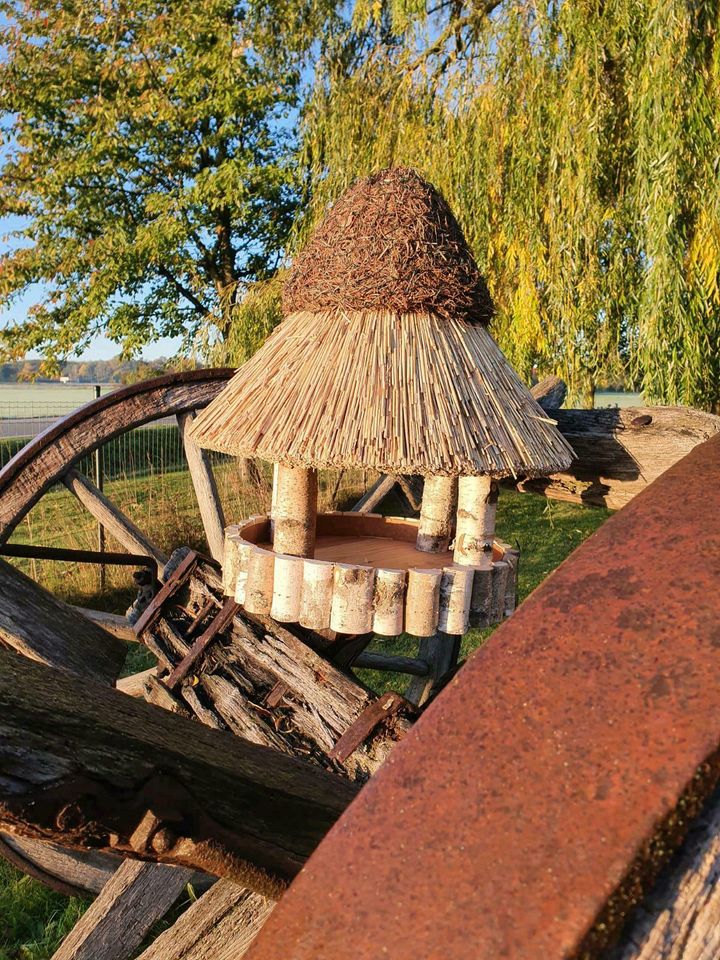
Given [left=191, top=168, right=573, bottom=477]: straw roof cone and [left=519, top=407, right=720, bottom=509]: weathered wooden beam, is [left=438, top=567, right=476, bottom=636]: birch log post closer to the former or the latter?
[left=191, top=168, right=573, bottom=477]: straw roof cone

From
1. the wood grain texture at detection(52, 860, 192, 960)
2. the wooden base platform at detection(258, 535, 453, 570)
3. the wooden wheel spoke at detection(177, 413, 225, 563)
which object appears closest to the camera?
the wooden base platform at detection(258, 535, 453, 570)

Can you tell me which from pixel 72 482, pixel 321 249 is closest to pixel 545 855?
pixel 321 249

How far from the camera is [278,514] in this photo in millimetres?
1707

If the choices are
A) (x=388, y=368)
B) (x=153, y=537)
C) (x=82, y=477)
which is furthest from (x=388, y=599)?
(x=153, y=537)

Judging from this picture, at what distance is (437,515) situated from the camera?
192cm

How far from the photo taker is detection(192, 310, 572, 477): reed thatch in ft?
4.80

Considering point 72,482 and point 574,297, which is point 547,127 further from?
point 72,482

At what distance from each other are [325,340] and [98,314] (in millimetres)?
13915

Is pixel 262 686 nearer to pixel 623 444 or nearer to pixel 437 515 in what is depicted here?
pixel 437 515

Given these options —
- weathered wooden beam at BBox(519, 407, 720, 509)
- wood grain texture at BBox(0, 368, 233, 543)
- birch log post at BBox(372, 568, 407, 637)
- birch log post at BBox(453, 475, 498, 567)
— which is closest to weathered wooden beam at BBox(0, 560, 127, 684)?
wood grain texture at BBox(0, 368, 233, 543)

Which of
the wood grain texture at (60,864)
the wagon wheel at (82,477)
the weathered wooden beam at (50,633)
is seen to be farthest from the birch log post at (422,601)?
the wood grain texture at (60,864)

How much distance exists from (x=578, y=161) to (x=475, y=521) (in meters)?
4.40

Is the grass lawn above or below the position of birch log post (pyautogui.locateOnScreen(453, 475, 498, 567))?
below

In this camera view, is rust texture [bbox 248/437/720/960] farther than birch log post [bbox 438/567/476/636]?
No
